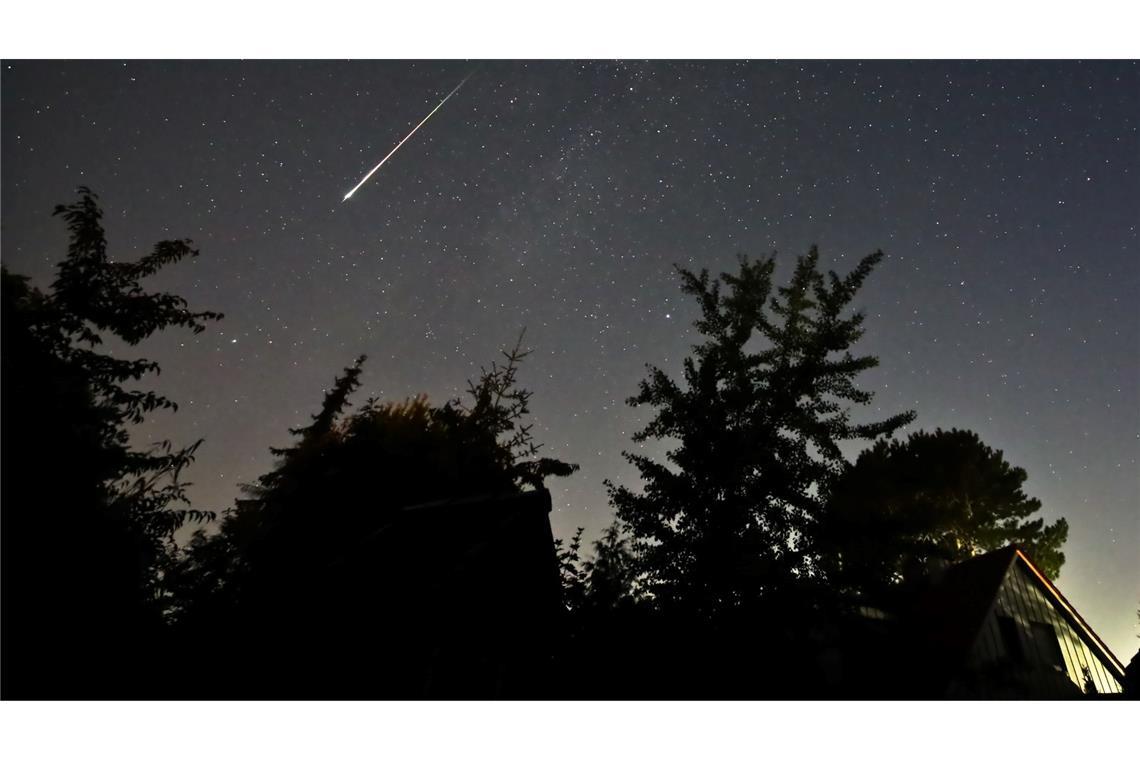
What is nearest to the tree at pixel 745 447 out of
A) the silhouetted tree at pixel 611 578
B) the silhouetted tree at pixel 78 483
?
the silhouetted tree at pixel 611 578

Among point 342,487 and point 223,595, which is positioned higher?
point 342,487

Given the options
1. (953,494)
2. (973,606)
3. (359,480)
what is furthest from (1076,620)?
(359,480)

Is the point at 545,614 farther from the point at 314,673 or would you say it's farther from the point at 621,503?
the point at 621,503

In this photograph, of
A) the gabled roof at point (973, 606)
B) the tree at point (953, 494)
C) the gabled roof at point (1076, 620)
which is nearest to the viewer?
the gabled roof at point (973, 606)

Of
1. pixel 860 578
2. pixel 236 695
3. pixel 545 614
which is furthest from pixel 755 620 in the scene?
pixel 236 695

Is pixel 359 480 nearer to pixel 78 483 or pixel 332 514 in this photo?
pixel 332 514

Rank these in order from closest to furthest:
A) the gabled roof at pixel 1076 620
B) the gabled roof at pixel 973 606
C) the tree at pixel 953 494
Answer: the gabled roof at pixel 973 606 → the gabled roof at pixel 1076 620 → the tree at pixel 953 494

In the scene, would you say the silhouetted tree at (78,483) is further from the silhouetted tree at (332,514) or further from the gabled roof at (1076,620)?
the gabled roof at (1076,620)

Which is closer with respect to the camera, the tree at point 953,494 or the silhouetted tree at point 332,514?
the silhouetted tree at point 332,514

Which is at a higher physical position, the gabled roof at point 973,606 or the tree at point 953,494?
the tree at point 953,494
